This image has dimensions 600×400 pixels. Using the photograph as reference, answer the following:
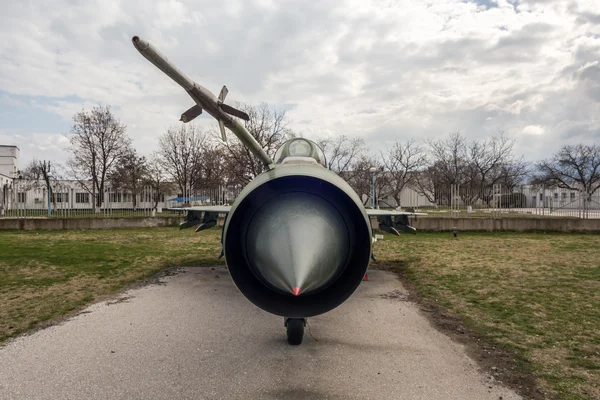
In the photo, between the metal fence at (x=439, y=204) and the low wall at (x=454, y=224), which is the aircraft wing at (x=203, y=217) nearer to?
the metal fence at (x=439, y=204)

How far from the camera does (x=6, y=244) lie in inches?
509

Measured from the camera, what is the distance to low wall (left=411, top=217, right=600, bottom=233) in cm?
1734

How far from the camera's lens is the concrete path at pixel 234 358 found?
11.3ft

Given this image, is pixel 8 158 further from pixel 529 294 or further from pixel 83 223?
pixel 529 294

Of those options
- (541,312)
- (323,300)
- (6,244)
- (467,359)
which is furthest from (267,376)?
(6,244)

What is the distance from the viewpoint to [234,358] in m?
4.14

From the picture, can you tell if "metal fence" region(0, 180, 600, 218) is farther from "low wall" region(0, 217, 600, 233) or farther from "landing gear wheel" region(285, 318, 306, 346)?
"landing gear wheel" region(285, 318, 306, 346)

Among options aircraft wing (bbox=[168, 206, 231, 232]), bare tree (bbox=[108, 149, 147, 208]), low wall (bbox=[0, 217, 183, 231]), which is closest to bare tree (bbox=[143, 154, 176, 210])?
bare tree (bbox=[108, 149, 147, 208])

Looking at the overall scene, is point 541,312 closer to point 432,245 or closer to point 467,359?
point 467,359

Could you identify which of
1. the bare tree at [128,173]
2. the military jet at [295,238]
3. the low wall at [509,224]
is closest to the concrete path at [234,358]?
the military jet at [295,238]

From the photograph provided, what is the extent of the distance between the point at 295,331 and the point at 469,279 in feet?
18.1

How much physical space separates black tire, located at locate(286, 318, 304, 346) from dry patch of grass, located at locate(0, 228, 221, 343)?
12.9 feet

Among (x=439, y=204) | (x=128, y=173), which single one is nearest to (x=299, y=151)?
(x=439, y=204)

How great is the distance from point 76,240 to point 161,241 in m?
3.45
